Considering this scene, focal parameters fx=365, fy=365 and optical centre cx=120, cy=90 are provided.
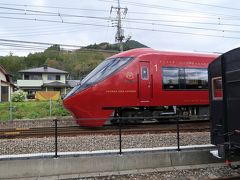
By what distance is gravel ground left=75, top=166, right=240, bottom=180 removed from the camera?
8344mm

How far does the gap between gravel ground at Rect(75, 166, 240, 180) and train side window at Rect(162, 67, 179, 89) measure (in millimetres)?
7551

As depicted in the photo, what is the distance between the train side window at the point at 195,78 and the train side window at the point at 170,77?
544 mm

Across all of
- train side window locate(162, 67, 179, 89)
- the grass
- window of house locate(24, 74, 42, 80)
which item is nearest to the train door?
train side window locate(162, 67, 179, 89)

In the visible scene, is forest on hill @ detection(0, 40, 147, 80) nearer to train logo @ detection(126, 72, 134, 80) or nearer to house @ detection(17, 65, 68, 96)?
house @ detection(17, 65, 68, 96)

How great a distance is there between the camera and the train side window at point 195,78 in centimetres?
1692

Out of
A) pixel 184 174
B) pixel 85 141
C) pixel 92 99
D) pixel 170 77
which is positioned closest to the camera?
pixel 184 174

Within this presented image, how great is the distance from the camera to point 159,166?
9102 mm

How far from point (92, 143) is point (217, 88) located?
13.6 ft

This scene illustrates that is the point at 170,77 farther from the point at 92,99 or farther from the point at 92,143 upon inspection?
the point at 92,143

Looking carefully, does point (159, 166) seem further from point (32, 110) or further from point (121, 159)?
point (32, 110)

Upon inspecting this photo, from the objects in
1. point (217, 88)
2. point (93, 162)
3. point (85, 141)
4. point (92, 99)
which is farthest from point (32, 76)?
point (217, 88)

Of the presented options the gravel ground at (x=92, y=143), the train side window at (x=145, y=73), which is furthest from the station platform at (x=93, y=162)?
the train side window at (x=145, y=73)

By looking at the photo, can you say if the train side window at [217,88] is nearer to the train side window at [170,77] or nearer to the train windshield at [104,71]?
the train windshield at [104,71]

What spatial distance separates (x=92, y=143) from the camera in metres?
11.0
